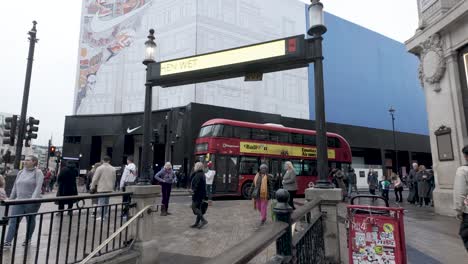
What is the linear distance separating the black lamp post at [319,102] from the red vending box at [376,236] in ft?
2.62

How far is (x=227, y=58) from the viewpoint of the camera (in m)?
6.12

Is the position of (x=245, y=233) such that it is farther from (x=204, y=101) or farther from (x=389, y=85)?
(x=389, y=85)

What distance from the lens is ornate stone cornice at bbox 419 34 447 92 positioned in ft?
34.9

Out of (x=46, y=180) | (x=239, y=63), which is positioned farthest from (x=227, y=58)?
(x=46, y=180)

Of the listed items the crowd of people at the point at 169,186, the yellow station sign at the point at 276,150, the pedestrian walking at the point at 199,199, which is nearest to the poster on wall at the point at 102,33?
the yellow station sign at the point at 276,150

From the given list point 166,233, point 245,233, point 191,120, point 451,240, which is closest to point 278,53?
point 245,233

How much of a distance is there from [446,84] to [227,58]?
913 cm

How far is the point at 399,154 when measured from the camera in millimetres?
37875

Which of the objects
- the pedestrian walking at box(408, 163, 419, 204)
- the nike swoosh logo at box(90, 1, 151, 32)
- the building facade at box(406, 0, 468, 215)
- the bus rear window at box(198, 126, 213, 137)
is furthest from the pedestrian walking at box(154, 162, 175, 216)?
the nike swoosh logo at box(90, 1, 151, 32)

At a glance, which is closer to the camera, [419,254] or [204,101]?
[419,254]

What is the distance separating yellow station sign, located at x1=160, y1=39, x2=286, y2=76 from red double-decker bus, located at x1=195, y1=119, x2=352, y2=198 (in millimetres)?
8657

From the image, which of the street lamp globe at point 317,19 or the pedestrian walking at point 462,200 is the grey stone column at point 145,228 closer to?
the street lamp globe at point 317,19

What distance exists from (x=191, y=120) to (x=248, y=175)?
10.0 m

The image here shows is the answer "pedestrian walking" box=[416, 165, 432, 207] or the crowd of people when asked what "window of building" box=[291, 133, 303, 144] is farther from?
"pedestrian walking" box=[416, 165, 432, 207]
